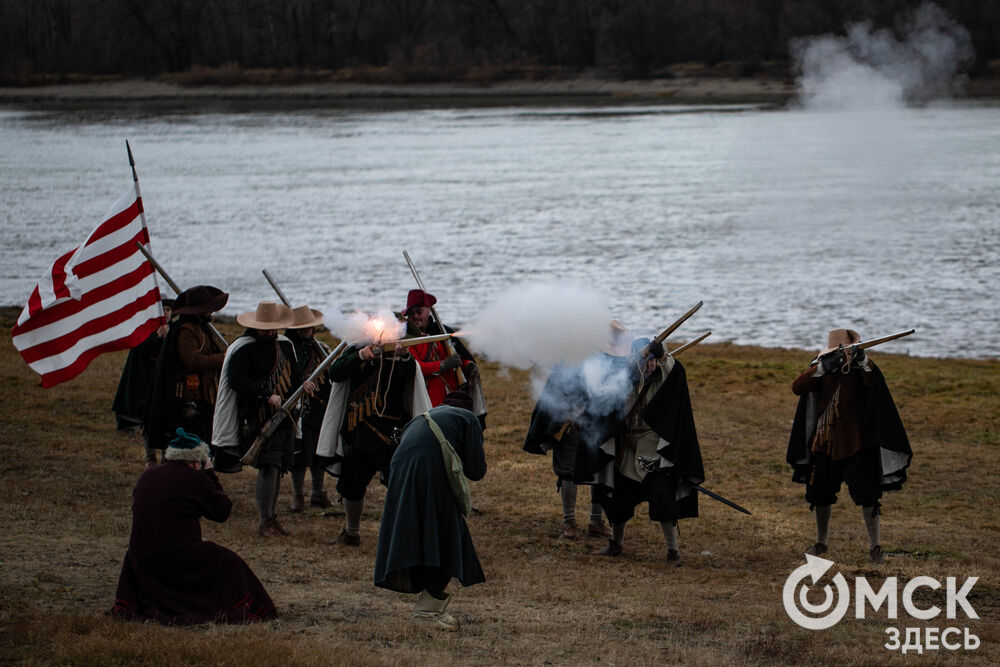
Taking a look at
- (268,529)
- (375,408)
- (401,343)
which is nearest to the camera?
(401,343)

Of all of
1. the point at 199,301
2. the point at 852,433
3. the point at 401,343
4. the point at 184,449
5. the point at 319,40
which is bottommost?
the point at 852,433

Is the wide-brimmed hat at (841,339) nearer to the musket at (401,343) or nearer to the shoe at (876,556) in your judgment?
the shoe at (876,556)

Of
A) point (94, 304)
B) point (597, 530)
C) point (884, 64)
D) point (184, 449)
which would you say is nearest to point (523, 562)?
point (597, 530)

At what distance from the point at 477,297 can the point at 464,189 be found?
26.2 metres

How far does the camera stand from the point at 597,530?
11.8 metres

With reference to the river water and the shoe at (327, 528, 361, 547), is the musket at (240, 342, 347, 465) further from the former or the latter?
the river water

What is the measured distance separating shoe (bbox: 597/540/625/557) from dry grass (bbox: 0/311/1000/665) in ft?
0.58

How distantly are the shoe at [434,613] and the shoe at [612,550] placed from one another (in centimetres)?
272

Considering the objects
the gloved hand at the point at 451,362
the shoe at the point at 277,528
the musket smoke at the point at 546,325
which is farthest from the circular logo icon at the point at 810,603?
the shoe at the point at 277,528

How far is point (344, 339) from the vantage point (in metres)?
10.8

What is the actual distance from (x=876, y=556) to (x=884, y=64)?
25.9 m

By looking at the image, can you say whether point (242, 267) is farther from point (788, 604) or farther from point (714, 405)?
point (788, 604)

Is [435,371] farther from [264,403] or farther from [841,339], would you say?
[841,339]

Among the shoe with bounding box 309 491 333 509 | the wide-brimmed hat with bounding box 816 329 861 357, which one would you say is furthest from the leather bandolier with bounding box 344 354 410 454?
the wide-brimmed hat with bounding box 816 329 861 357
